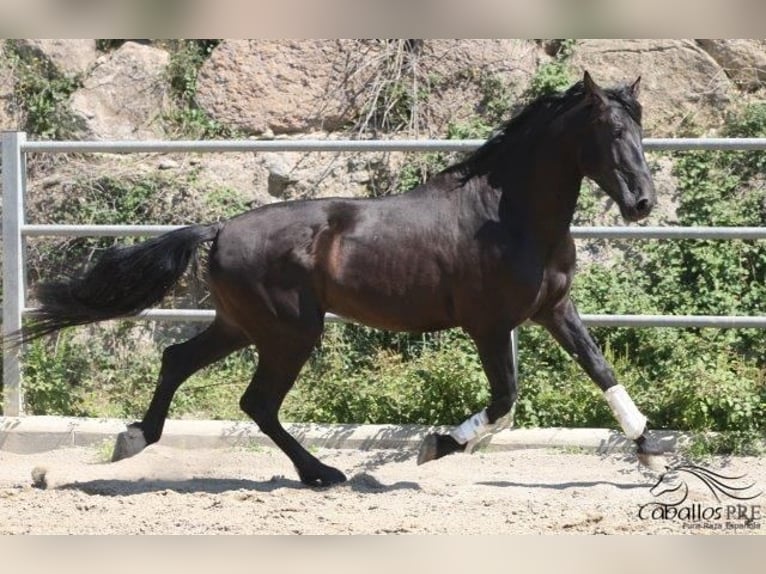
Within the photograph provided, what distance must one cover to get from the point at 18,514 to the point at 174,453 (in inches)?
59.2

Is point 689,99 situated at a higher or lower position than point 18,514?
higher

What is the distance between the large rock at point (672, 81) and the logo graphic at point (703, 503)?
13.5ft

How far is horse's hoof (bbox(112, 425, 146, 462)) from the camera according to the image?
6.55 meters

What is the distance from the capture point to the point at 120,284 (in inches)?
259

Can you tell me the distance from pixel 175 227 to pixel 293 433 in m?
1.45

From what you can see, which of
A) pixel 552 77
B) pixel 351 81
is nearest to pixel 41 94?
pixel 351 81

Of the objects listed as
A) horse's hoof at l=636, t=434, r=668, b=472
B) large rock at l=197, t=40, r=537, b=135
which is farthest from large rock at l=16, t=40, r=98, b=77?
horse's hoof at l=636, t=434, r=668, b=472

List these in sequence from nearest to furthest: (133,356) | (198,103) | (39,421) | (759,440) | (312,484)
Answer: (312,484)
(759,440)
(39,421)
(133,356)
(198,103)

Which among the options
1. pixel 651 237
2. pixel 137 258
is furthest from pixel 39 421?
pixel 651 237

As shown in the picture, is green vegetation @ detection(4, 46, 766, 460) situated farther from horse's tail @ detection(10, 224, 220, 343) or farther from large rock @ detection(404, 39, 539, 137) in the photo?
horse's tail @ detection(10, 224, 220, 343)

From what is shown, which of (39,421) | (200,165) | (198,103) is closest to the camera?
(39,421)

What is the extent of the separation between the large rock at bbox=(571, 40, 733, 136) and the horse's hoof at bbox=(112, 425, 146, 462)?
17.4 feet

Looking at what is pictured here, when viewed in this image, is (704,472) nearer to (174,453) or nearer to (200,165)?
(174,453)

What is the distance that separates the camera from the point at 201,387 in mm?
8125
